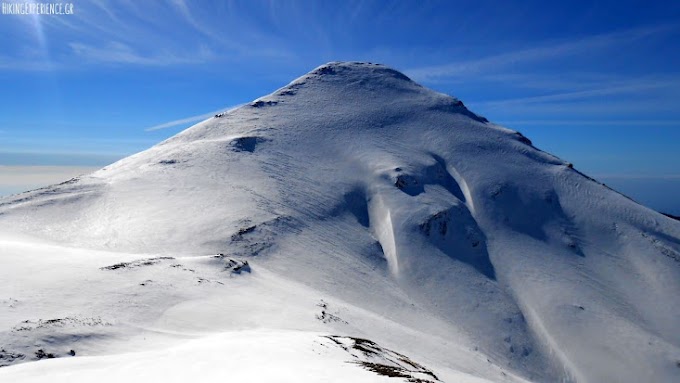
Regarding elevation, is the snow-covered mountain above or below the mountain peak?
below

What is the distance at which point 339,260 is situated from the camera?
5934 cm

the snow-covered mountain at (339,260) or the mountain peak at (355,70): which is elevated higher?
the mountain peak at (355,70)

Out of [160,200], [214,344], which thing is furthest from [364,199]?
[214,344]

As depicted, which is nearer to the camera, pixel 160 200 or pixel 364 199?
pixel 160 200

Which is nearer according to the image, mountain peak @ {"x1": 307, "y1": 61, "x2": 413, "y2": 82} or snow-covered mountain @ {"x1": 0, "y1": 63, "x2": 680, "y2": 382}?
snow-covered mountain @ {"x1": 0, "y1": 63, "x2": 680, "y2": 382}

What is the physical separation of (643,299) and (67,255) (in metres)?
80.1

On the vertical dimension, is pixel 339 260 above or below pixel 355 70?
below

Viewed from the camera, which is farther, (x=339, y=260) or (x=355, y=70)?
(x=355, y=70)

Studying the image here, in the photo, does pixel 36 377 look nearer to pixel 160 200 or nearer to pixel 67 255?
pixel 67 255

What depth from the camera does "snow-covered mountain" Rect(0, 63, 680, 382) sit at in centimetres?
2372

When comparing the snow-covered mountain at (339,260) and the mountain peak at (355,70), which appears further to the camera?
the mountain peak at (355,70)

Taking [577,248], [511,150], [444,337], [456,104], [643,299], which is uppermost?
[456,104]

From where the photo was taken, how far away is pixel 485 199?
89.7 meters

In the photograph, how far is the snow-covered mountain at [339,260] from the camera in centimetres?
2372
